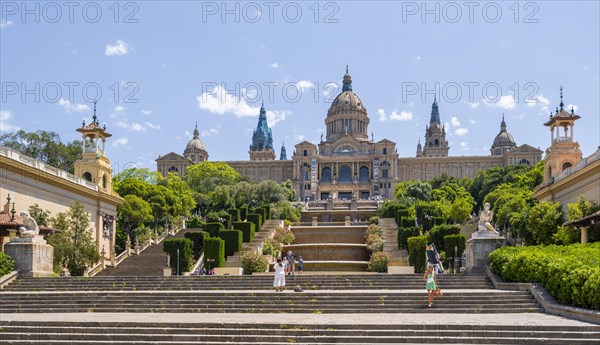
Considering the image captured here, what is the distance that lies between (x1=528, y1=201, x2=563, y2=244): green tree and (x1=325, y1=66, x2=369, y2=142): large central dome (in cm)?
11330

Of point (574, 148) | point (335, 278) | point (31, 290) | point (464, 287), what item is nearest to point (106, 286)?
point (31, 290)

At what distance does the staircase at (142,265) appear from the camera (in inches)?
1743

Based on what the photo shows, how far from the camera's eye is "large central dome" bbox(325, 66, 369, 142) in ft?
524

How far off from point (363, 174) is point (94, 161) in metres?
99.3

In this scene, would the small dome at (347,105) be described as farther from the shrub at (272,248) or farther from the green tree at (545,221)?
the green tree at (545,221)

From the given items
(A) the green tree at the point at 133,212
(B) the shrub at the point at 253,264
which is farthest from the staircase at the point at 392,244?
(A) the green tree at the point at 133,212

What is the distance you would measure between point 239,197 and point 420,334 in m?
68.4

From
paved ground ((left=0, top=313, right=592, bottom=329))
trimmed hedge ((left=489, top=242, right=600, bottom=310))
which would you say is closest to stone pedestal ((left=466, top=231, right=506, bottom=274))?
trimmed hedge ((left=489, top=242, right=600, bottom=310))

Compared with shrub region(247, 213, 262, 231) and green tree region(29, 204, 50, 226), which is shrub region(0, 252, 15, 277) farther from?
shrub region(247, 213, 262, 231)

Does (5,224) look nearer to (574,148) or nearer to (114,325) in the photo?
(114,325)

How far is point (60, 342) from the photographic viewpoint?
18.1 m

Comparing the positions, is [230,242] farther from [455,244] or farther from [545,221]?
[545,221]

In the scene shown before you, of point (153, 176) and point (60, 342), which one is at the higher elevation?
point (153, 176)

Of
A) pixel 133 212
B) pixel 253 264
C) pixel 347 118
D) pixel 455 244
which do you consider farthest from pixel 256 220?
pixel 347 118
